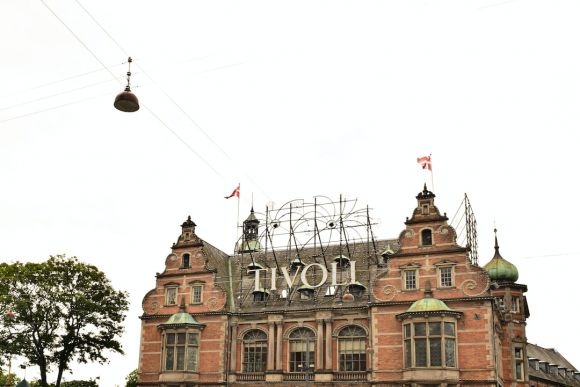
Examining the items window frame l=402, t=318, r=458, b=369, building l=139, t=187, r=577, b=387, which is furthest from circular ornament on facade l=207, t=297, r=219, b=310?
window frame l=402, t=318, r=458, b=369

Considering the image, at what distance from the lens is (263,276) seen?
165ft

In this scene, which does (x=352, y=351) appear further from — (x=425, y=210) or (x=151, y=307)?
(x=151, y=307)

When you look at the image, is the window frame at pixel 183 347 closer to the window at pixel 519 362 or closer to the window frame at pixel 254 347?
the window frame at pixel 254 347

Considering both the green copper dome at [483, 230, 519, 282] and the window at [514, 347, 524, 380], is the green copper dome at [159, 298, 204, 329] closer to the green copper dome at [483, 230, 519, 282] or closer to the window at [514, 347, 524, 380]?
the window at [514, 347, 524, 380]

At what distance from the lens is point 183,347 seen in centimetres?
4750

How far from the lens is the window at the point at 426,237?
44.1 m

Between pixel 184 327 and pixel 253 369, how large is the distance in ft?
19.4

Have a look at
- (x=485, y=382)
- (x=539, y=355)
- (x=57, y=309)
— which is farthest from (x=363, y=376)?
(x=539, y=355)

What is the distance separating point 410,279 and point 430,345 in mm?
4818

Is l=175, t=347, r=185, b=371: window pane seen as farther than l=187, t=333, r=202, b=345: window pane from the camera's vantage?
No

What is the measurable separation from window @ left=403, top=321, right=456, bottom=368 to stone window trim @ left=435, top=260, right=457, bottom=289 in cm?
269

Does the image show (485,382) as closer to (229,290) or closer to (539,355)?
(229,290)

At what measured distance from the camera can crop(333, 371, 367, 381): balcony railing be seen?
4322 cm

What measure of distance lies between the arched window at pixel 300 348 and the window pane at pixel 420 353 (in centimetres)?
787
